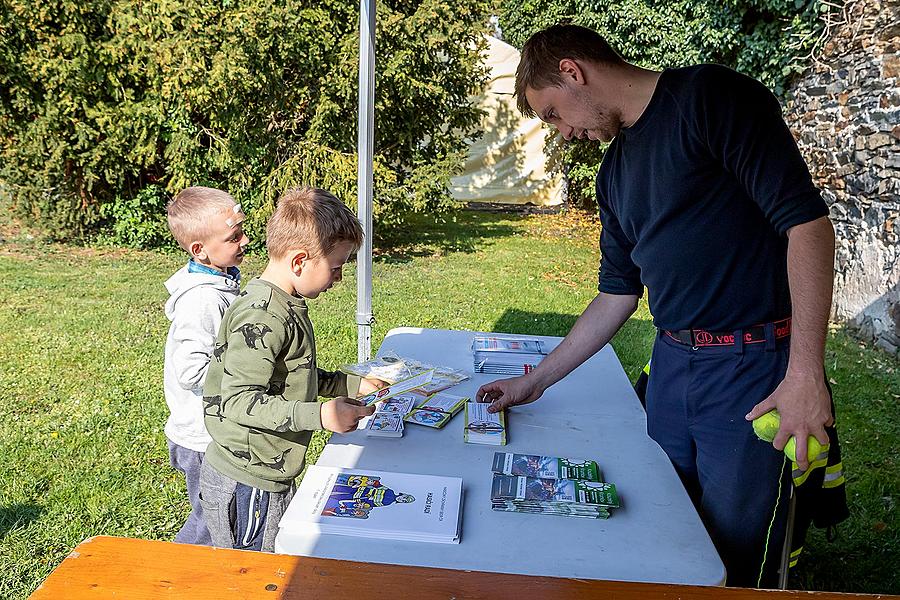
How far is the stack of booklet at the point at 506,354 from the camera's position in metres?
2.70

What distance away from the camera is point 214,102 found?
7641 mm

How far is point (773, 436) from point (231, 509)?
1466 millimetres

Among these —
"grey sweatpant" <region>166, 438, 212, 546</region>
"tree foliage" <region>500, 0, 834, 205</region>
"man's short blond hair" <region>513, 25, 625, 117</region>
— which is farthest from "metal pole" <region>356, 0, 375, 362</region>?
"tree foliage" <region>500, 0, 834, 205</region>

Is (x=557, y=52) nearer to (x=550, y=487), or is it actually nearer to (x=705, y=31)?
(x=550, y=487)

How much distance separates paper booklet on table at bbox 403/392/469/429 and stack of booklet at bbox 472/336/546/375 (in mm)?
353

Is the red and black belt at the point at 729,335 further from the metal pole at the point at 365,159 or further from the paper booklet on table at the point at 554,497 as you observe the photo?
the metal pole at the point at 365,159

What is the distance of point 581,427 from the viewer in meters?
2.18

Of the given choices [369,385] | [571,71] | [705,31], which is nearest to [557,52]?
[571,71]

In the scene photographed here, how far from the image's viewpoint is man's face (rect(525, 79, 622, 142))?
6.46 ft

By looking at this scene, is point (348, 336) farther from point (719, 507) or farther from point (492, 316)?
point (719, 507)

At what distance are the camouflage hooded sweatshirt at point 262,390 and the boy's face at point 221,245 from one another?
0.54m

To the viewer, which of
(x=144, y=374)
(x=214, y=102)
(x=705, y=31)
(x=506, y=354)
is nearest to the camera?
(x=506, y=354)

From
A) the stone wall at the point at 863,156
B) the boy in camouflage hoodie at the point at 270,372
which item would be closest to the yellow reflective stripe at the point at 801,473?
the boy in camouflage hoodie at the point at 270,372

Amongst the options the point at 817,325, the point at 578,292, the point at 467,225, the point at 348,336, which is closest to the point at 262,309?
the point at 817,325
